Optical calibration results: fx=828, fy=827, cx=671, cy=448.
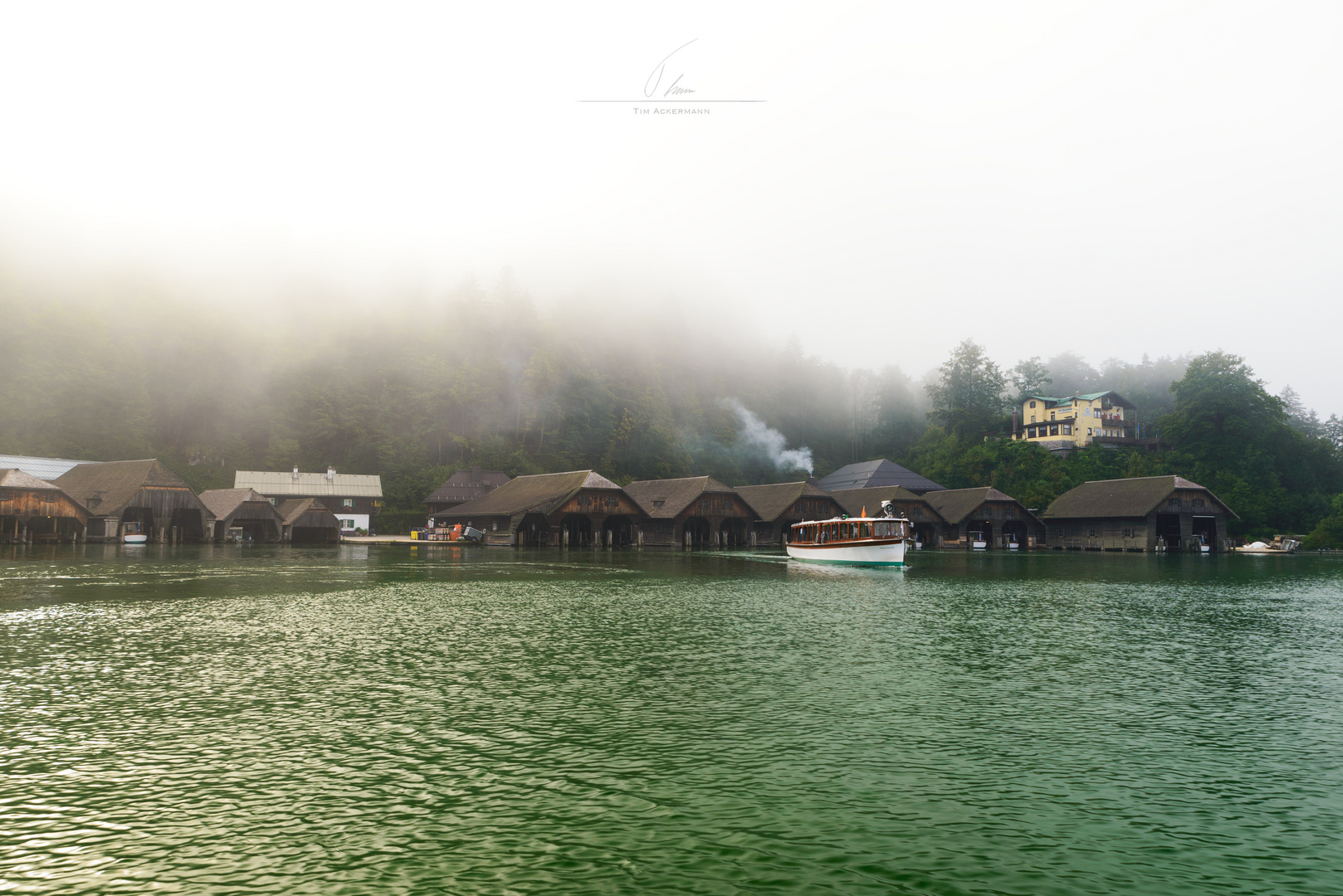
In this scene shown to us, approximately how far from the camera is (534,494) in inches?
3199

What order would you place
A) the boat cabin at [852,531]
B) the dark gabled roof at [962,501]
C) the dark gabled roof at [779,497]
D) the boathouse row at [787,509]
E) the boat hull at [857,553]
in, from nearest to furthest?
the boat hull at [857,553] → the boat cabin at [852,531] → the dark gabled roof at [779,497] → the boathouse row at [787,509] → the dark gabled roof at [962,501]

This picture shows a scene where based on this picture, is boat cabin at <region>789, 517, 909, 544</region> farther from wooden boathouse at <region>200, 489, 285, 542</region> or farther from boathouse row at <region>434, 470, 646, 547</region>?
→ wooden boathouse at <region>200, 489, 285, 542</region>

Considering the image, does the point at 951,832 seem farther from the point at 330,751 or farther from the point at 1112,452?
the point at 1112,452

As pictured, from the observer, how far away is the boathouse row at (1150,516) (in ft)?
251

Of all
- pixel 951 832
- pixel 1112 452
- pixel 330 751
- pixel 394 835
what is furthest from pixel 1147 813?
pixel 1112 452

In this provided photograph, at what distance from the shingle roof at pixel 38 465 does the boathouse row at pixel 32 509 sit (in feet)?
27.0

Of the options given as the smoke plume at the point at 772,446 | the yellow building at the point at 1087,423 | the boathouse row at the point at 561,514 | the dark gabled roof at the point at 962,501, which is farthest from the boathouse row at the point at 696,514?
the yellow building at the point at 1087,423

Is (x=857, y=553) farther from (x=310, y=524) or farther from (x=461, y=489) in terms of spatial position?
(x=461, y=489)

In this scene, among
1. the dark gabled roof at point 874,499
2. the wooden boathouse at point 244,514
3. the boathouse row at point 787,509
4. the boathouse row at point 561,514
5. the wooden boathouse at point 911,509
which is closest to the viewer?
the boathouse row at point 561,514

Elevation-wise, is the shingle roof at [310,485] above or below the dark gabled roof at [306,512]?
above

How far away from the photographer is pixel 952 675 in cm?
1461

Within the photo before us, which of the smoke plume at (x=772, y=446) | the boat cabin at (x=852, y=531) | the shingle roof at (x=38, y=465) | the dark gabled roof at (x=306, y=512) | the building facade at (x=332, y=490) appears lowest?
the boat cabin at (x=852, y=531)

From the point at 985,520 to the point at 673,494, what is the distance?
1310 inches

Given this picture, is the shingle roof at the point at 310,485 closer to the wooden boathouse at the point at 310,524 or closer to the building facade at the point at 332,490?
the building facade at the point at 332,490
